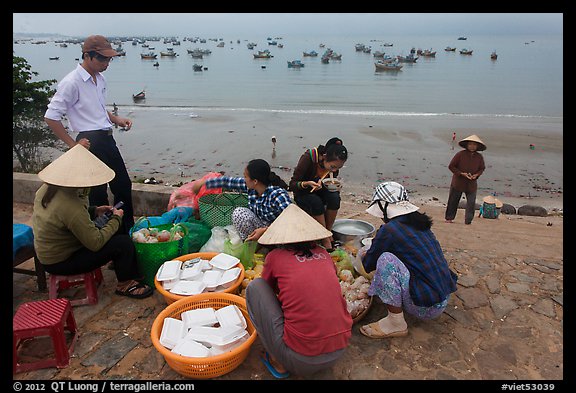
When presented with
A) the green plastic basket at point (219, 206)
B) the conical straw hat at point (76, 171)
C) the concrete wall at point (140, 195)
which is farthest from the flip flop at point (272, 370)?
the concrete wall at point (140, 195)

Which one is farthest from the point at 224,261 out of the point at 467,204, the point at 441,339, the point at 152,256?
the point at 467,204

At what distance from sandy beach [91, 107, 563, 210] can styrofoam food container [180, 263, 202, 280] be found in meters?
6.97

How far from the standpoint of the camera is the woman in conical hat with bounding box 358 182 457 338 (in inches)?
120

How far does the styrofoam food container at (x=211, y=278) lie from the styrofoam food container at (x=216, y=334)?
1.74 ft

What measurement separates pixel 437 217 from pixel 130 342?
643cm

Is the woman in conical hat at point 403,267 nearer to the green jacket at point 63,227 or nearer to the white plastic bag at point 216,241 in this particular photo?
the white plastic bag at point 216,241

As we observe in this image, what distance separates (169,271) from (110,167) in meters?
1.69

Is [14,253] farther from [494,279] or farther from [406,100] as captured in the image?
[406,100]

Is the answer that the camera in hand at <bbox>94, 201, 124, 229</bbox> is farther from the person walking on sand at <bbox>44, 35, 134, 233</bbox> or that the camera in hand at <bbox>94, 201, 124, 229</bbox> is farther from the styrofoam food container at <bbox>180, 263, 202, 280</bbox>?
the styrofoam food container at <bbox>180, 263, 202, 280</bbox>

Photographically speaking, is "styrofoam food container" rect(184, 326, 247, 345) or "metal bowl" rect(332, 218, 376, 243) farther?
"metal bowl" rect(332, 218, 376, 243)

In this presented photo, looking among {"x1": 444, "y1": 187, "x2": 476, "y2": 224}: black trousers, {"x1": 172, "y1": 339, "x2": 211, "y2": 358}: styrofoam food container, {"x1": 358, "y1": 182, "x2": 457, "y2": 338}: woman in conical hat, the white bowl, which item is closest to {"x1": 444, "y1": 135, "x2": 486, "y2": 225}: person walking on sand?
{"x1": 444, "y1": 187, "x2": 476, "y2": 224}: black trousers

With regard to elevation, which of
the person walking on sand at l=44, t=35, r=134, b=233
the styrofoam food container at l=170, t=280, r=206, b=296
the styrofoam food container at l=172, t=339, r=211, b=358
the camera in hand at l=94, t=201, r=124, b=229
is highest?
the person walking on sand at l=44, t=35, r=134, b=233

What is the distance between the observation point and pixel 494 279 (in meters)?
4.07
